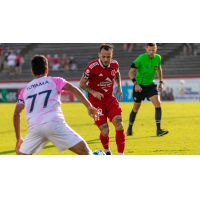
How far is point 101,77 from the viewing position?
6684mm

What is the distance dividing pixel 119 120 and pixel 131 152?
905mm

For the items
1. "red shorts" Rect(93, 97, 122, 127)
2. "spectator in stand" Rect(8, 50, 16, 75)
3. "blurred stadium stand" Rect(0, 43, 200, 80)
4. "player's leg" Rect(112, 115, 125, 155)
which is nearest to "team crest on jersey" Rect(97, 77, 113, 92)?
"red shorts" Rect(93, 97, 122, 127)

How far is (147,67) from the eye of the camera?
933 cm

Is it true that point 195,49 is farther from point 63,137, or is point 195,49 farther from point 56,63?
point 63,137

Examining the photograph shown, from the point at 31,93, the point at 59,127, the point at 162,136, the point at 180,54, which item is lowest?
the point at 162,136

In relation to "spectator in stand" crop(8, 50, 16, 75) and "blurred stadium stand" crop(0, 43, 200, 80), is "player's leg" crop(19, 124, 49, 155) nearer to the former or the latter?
"blurred stadium stand" crop(0, 43, 200, 80)

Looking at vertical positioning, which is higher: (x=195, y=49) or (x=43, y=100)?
(x=195, y=49)

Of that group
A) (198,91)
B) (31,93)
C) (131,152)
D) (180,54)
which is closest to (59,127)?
(31,93)

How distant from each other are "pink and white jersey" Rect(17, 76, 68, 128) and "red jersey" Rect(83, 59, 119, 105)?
2109mm

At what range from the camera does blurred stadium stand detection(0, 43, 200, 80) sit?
28.0 meters

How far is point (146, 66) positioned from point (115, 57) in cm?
2221

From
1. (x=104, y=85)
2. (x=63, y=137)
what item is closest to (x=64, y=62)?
(x=104, y=85)

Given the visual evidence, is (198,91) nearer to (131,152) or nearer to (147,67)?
(147,67)

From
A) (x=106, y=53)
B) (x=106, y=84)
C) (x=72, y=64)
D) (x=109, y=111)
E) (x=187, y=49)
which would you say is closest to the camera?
(x=106, y=53)
